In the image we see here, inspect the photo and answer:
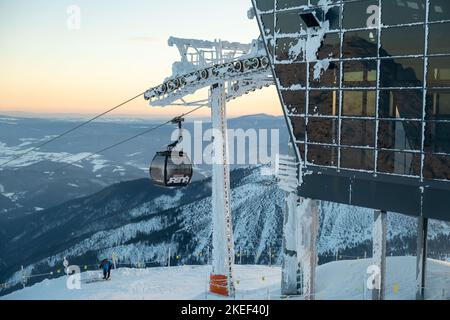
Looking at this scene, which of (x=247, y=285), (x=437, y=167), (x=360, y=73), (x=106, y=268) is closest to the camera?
(x=437, y=167)

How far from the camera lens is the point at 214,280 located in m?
26.1

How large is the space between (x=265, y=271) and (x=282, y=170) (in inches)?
412

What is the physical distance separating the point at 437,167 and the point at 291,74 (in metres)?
6.05

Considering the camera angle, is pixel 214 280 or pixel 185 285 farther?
pixel 185 285

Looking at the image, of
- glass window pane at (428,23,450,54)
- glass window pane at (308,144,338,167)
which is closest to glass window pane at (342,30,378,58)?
glass window pane at (428,23,450,54)

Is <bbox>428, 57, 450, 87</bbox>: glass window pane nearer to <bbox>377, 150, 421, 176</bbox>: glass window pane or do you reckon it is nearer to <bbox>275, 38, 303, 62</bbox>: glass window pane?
<bbox>377, 150, 421, 176</bbox>: glass window pane

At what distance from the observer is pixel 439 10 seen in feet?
57.0

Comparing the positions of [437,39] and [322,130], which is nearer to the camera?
[437,39]

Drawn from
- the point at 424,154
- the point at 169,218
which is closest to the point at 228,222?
the point at 424,154

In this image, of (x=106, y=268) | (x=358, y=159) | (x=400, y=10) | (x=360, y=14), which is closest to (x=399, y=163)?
(x=358, y=159)

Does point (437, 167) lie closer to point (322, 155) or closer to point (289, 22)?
point (322, 155)

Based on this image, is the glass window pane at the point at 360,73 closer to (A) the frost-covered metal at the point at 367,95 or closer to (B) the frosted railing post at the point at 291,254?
(A) the frost-covered metal at the point at 367,95

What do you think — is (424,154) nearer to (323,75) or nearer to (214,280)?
(323,75)
